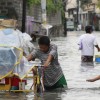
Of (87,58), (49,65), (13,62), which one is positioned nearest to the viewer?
(13,62)

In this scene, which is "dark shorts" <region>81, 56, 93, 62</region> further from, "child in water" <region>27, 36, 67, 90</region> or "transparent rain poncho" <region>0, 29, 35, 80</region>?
"transparent rain poncho" <region>0, 29, 35, 80</region>

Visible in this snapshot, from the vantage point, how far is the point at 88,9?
4227 inches

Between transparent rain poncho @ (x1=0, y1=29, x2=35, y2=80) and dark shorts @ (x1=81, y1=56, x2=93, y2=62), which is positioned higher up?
transparent rain poncho @ (x1=0, y1=29, x2=35, y2=80)

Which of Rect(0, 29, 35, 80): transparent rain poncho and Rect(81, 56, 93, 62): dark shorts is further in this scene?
Rect(81, 56, 93, 62): dark shorts

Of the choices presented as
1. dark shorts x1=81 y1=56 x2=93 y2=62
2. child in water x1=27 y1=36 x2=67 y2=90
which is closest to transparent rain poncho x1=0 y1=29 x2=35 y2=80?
child in water x1=27 y1=36 x2=67 y2=90

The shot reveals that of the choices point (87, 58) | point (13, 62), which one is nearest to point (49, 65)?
point (13, 62)

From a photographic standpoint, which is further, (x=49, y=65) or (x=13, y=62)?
(x=49, y=65)

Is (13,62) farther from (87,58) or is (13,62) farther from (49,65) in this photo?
(87,58)

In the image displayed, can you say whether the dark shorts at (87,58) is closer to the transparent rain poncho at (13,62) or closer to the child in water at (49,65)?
the child in water at (49,65)

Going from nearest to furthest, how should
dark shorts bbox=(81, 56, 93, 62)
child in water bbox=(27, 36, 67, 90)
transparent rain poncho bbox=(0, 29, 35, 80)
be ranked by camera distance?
1. transparent rain poncho bbox=(0, 29, 35, 80)
2. child in water bbox=(27, 36, 67, 90)
3. dark shorts bbox=(81, 56, 93, 62)

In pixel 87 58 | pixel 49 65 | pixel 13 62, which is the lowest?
pixel 87 58

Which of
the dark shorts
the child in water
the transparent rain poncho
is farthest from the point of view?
the dark shorts

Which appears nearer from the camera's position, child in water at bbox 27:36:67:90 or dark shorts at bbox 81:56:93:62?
child in water at bbox 27:36:67:90

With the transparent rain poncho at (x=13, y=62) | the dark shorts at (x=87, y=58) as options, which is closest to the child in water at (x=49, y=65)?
the transparent rain poncho at (x=13, y=62)
